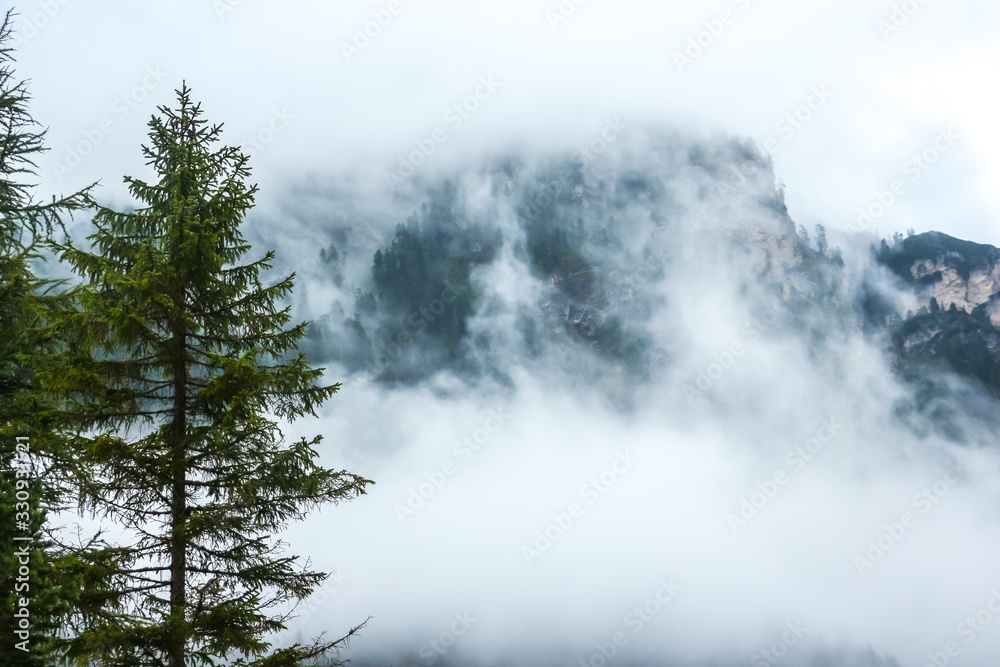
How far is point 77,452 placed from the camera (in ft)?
37.0

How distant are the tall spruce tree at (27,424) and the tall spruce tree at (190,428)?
64cm

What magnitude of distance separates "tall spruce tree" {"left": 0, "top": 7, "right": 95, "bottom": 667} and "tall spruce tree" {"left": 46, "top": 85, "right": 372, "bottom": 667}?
641mm

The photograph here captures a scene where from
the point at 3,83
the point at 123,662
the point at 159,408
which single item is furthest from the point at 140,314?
the point at 3,83

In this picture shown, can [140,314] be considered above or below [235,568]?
above

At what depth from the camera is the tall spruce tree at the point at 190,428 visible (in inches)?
447

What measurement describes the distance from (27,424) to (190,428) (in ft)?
7.25

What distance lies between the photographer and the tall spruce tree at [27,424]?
448 inches

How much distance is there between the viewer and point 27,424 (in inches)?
453

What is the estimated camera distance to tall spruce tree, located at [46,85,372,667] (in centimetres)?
1136

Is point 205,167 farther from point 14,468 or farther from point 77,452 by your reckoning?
point 14,468

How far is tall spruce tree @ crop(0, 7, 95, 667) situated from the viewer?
37.3ft

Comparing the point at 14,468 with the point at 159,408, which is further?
the point at 14,468

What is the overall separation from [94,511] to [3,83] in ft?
30.6

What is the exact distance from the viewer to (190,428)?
1230 cm
